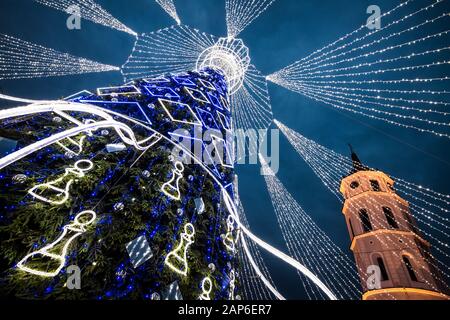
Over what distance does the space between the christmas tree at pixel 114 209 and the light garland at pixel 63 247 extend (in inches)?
0.4

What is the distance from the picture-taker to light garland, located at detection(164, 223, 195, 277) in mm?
3271

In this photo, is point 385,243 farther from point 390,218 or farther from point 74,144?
point 74,144

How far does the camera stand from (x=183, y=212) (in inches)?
155

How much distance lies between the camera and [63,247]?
8.57ft

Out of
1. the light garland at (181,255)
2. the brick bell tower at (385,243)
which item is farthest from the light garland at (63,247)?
the brick bell tower at (385,243)

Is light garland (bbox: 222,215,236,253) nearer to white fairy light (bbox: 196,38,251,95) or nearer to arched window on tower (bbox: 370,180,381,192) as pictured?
white fairy light (bbox: 196,38,251,95)

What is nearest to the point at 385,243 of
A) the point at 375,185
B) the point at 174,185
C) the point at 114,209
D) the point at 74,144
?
the point at 375,185

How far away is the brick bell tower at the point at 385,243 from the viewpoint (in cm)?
1697

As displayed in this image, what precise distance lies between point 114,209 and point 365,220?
2341 centimetres

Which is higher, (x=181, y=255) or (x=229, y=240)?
(x=229, y=240)

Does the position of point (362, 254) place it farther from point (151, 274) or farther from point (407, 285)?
point (151, 274)

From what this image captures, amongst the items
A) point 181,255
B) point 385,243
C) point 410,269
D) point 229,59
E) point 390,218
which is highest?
point 229,59

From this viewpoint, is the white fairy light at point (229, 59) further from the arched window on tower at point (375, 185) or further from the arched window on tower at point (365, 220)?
the arched window on tower at point (375, 185)
